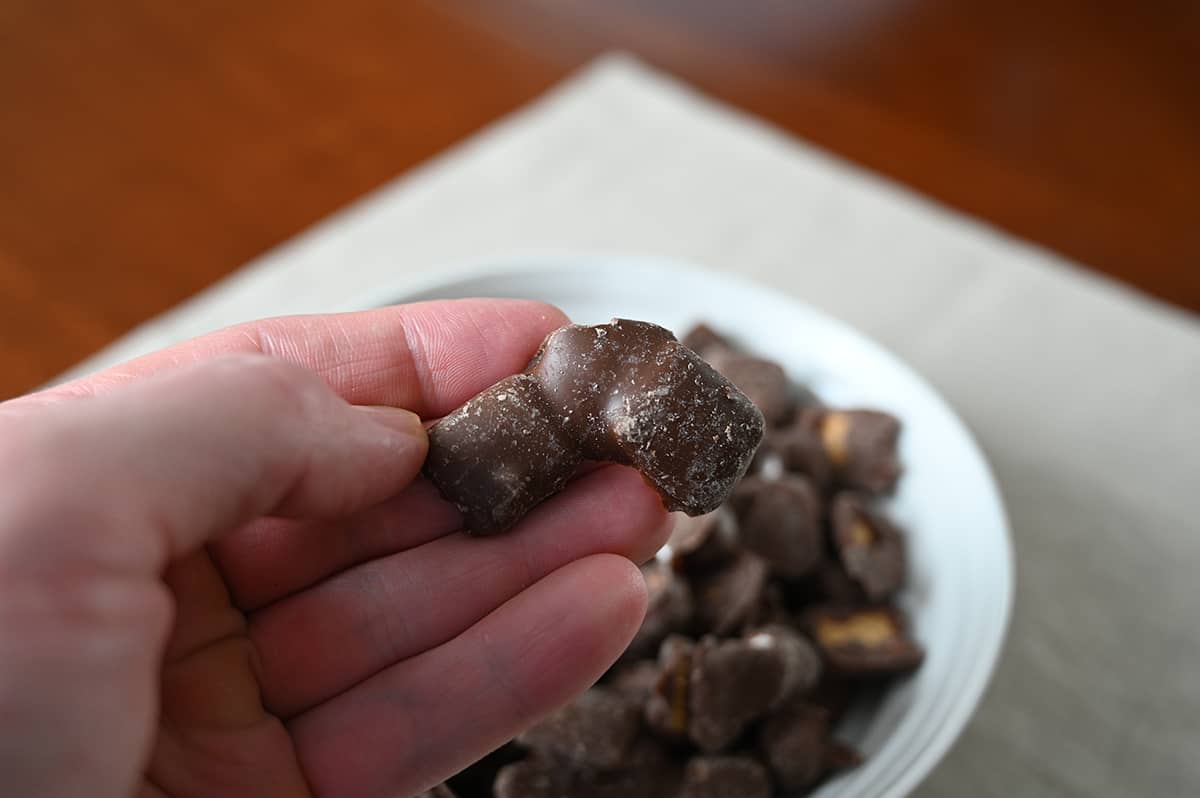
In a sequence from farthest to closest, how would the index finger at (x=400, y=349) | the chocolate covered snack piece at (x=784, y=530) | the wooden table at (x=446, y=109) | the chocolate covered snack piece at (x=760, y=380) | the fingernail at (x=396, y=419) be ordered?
the wooden table at (x=446, y=109), the chocolate covered snack piece at (x=760, y=380), the chocolate covered snack piece at (x=784, y=530), the index finger at (x=400, y=349), the fingernail at (x=396, y=419)

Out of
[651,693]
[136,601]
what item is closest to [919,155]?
[651,693]

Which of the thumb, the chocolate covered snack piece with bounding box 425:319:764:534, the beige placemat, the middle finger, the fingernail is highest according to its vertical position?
the thumb

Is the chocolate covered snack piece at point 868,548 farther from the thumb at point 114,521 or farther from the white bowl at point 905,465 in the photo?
the thumb at point 114,521

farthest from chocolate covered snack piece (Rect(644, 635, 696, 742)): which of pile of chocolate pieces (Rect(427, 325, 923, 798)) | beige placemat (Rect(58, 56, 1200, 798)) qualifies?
beige placemat (Rect(58, 56, 1200, 798))

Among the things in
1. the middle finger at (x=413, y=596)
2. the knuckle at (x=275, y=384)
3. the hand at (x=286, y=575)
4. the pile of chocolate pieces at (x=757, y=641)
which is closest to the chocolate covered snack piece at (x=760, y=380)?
the pile of chocolate pieces at (x=757, y=641)

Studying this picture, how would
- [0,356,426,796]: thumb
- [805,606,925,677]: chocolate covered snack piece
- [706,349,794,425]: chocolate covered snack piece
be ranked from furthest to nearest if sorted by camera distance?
[706,349,794,425]: chocolate covered snack piece, [805,606,925,677]: chocolate covered snack piece, [0,356,426,796]: thumb

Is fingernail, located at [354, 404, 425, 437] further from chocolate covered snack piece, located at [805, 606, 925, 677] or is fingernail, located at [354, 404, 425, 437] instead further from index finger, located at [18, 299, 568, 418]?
chocolate covered snack piece, located at [805, 606, 925, 677]

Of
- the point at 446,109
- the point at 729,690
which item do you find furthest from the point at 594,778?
the point at 446,109

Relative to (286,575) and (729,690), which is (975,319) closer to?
(729,690)
